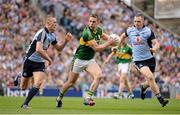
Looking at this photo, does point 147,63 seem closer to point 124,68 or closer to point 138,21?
point 138,21

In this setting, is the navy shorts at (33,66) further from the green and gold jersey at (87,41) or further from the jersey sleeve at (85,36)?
the jersey sleeve at (85,36)

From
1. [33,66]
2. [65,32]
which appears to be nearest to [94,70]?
[33,66]

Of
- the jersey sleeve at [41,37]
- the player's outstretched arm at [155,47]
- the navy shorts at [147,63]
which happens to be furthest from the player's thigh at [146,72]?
the jersey sleeve at [41,37]

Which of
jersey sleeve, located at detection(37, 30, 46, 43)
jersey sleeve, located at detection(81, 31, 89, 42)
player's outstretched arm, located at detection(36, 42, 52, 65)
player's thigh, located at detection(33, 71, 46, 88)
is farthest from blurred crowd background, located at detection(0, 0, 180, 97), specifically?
player's outstretched arm, located at detection(36, 42, 52, 65)

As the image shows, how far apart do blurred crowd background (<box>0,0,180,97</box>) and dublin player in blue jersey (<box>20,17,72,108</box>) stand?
547 inches

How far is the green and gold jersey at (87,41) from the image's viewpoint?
19.8 metres

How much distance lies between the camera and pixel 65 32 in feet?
131

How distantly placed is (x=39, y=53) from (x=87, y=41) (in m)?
1.41

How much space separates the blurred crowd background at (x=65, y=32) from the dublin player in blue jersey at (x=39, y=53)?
1389 centimetres

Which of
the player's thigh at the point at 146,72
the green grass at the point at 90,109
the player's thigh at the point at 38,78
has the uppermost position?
the player's thigh at the point at 146,72

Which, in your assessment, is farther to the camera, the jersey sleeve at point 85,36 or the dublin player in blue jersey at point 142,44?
the dublin player in blue jersey at point 142,44

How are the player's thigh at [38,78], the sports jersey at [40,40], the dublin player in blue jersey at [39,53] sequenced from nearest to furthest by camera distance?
the dublin player in blue jersey at [39,53], the sports jersey at [40,40], the player's thigh at [38,78]

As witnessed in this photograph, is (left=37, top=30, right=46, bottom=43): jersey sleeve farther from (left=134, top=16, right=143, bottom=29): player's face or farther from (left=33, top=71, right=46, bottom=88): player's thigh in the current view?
(left=134, top=16, right=143, bottom=29): player's face

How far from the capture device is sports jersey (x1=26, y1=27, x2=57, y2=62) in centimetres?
1952
